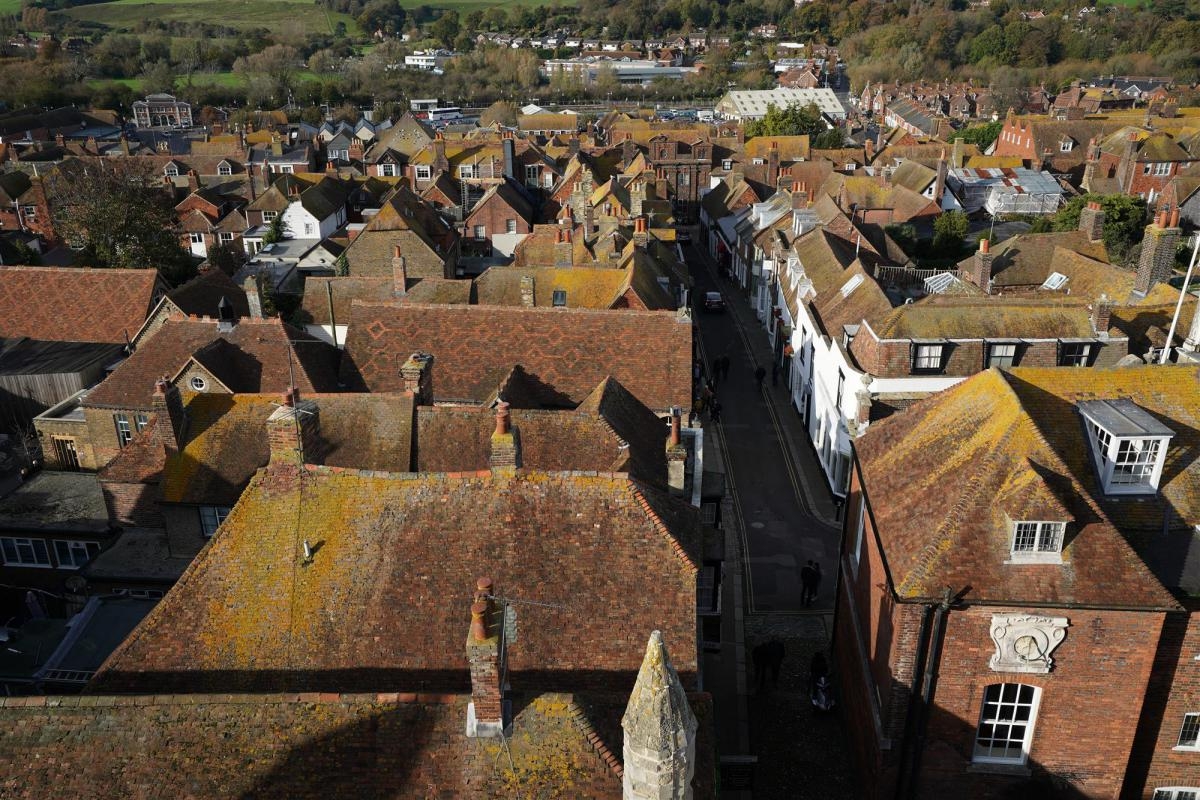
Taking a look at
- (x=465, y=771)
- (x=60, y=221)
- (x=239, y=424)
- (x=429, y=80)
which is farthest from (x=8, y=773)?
(x=429, y=80)

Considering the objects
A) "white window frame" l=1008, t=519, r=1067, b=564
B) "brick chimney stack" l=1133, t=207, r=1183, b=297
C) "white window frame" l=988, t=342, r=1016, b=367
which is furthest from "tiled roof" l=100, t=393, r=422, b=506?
"brick chimney stack" l=1133, t=207, r=1183, b=297

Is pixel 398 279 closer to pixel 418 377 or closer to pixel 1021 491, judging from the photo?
pixel 418 377

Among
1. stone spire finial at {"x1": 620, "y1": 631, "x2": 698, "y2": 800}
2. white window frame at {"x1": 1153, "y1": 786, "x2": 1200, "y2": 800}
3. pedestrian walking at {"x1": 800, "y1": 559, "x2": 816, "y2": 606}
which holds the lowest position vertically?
pedestrian walking at {"x1": 800, "y1": 559, "x2": 816, "y2": 606}

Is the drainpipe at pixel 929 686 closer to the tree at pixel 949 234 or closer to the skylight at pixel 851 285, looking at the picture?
the skylight at pixel 851 285

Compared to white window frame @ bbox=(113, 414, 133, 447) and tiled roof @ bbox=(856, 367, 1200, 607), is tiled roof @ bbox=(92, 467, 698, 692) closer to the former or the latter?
tiled roof @ bbox=(856, 367, 1200, 607)

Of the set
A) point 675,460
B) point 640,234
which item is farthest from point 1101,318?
point 640,234

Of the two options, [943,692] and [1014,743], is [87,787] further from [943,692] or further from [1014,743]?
[1014,743]
